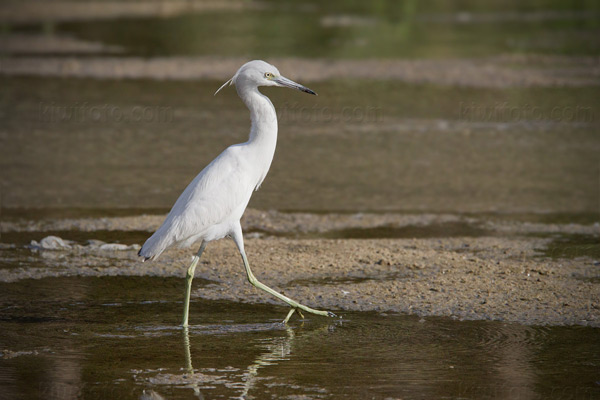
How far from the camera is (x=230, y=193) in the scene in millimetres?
6750

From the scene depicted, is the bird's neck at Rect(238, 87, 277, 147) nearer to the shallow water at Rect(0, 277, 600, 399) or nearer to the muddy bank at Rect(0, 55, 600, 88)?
the shallow water at Rect(0, 277, 600, 399)

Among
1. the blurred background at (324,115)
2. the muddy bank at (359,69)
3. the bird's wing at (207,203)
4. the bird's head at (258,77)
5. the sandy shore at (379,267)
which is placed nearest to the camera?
the bird's wing at (207,203)

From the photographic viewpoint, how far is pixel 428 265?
26.1ft

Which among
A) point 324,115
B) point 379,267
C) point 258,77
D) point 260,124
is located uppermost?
point 258,77

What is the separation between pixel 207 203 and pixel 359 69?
48.6ft

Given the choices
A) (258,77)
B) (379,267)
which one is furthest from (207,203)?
(379,267)

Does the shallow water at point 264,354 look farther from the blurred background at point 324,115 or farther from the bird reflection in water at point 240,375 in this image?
the blurred background at point 324,115

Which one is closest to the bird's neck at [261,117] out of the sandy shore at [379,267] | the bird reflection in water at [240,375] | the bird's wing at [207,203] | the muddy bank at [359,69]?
the bird's wing at [207,203]

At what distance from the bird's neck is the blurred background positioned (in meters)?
3.74

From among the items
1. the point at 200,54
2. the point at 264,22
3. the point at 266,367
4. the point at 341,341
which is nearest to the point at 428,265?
the point at 341,341

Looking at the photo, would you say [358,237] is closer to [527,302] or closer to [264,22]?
[527,302]

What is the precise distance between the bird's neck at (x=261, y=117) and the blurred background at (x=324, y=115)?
12.3 ft

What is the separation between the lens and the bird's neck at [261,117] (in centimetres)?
686

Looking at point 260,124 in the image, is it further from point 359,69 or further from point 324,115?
point 359,69
